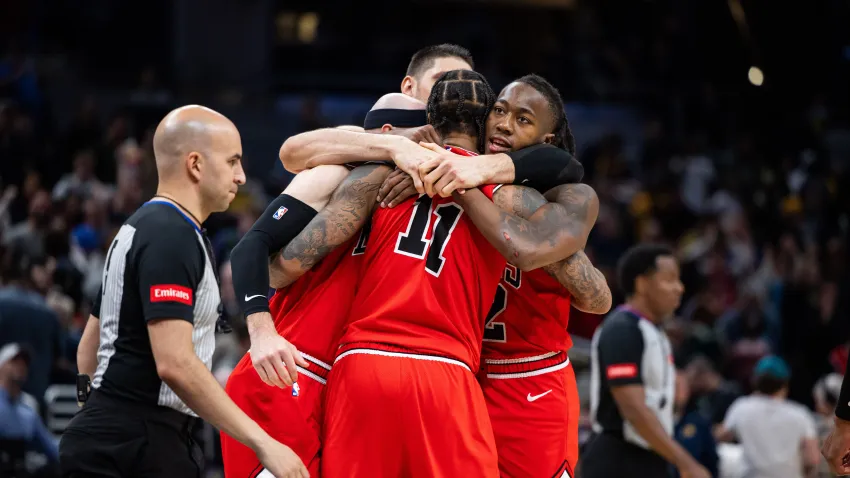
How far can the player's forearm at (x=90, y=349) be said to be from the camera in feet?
14.8

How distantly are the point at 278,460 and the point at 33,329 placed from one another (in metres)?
6.09

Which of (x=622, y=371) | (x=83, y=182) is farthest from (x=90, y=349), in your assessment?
(x=83, y=182)

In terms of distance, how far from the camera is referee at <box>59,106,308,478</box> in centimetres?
392

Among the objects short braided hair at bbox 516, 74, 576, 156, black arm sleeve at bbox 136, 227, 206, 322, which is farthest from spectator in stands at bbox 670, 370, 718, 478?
black arm sleeve at bbox 136, 227, 206, 322

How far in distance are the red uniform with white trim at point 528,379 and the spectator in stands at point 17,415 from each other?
454 cm

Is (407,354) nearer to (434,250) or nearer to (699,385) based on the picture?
(434,250)

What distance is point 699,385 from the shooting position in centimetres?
1029

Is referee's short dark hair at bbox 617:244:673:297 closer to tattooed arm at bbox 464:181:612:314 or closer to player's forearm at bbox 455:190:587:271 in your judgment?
tattooed arm at bbox 464:181:612:314

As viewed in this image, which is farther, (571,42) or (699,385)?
(571,42)

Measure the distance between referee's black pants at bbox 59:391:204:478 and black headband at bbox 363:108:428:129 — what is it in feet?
5.10

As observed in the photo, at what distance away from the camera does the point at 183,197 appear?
4211 millimetres

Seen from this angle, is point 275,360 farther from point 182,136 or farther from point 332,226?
point 182,136

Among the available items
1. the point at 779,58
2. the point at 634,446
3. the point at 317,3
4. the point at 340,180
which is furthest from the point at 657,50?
the point at 340,180

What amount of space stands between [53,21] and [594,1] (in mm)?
9590
